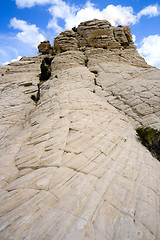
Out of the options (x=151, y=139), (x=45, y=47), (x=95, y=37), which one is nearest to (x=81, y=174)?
(x=151, y=139)

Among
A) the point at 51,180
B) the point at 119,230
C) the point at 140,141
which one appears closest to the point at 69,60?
the point at 140,141

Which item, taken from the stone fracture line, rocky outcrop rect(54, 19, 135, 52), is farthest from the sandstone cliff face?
rocky outcrop rect(54, 19, 135, 52)

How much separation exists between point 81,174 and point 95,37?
3096 centimetres

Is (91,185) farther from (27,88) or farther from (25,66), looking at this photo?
(25,66)

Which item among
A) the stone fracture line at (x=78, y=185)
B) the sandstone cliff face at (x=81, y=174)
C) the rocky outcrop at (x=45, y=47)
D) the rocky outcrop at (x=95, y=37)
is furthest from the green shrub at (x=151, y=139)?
the rocky outcrop at (x=45, y=47)

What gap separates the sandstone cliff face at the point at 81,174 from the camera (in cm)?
287

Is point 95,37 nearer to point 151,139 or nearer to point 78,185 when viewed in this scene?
point 151,139

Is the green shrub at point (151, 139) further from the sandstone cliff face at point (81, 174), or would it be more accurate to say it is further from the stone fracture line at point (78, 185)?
the stone fracture line at point (78, 185)

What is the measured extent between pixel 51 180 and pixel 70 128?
134 inches

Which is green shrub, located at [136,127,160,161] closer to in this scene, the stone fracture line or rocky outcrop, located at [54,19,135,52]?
the stone fracture line

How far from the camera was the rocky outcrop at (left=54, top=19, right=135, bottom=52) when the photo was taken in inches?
1021

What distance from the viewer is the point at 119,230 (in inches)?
114

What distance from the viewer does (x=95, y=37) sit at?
2714 cm

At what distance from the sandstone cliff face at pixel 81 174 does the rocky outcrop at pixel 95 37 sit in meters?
19.3
